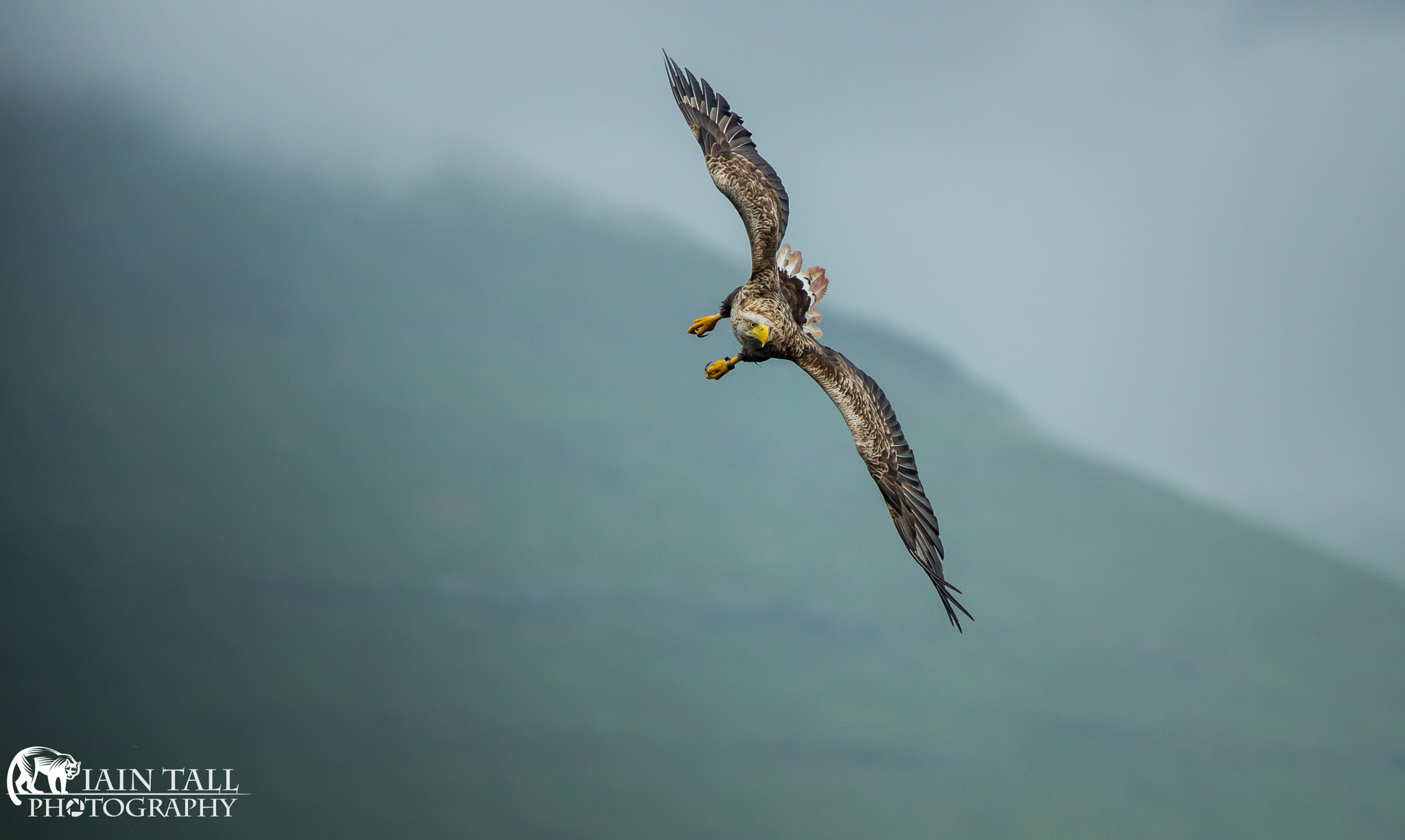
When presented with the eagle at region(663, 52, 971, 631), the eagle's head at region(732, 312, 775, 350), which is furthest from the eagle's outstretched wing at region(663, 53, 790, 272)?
the eagle's head at region(732, 312, 775, 350)

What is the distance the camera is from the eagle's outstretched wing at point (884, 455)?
9.24 metres

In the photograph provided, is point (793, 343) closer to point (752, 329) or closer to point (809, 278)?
point (752, 329)

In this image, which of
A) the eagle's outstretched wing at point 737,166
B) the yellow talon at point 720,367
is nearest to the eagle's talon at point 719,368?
the yellow talon at point 720,367

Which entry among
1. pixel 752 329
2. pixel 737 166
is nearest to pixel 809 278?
pixel 737 166

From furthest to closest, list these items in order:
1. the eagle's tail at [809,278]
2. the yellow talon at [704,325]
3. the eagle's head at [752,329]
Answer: the eagle's tail at [809,278] → the yellow talon at [704,325] → the eagle's head at [752,329]

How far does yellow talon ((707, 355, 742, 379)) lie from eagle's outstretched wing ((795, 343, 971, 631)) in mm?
509

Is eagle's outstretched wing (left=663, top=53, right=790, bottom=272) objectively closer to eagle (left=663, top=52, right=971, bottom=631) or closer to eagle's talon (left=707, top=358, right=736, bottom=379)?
Result: eagle (left=663, top=52, right=971, bottom=631)

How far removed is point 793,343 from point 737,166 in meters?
2.04

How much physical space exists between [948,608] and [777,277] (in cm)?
316

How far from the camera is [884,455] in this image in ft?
30.6

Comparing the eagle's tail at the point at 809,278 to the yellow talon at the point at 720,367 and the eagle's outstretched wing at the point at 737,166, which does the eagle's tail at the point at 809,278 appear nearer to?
the eagle's outstretched wing at the point at 737,166

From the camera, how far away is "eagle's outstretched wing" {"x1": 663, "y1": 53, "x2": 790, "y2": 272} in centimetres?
991

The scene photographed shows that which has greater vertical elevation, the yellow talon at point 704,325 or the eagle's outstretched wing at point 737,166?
the eagle's outstretched wing at point 737,166

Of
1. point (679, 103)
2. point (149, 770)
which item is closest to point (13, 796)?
point (149, 770)
